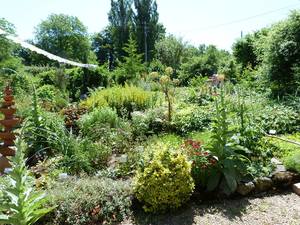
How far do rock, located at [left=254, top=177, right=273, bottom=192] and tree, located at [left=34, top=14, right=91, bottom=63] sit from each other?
41.1m

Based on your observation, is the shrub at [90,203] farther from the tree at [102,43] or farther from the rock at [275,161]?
the tree at [102,43]

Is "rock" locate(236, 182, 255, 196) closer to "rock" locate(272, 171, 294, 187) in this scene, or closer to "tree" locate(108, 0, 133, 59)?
"rock" locate(272, 171, 294, 187)

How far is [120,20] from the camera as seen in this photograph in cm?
3356

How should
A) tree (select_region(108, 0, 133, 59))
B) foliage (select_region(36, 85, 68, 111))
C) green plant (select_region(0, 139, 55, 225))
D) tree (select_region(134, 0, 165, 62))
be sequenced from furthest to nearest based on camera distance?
tree (select_region(108, 0, 133, 59)), tree (select_region(134, 0, 165, 62)), foliage (select_region(36, 85, 68, 111)), green plant (select_region(0, 139, 55, 225))

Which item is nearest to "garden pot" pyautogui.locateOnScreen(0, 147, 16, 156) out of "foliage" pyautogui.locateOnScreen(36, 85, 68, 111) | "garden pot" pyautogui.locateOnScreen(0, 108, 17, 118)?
"garden pot" pyautogui.locateOnScreen(0, 108, 17, 118)

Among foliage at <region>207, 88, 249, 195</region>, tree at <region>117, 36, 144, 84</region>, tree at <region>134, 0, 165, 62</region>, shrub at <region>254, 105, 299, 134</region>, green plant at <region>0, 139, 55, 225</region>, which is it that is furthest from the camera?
tree at <region>134, 0, 165, 62</region>

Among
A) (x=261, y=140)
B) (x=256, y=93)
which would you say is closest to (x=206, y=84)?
(x=256, y=93)

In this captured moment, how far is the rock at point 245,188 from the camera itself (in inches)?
164

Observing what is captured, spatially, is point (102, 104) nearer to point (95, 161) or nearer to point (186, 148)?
point (95, 161)

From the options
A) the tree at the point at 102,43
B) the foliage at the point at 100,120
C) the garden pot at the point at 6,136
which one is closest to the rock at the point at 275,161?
the foliage at the point at 100,120

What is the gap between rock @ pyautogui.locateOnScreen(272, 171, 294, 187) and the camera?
14.3 ft

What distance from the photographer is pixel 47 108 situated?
834cm

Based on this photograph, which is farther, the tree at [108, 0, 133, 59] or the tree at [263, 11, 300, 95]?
the tree at [108, 0, 133, 59]

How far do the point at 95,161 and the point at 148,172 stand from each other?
4.91 ft
